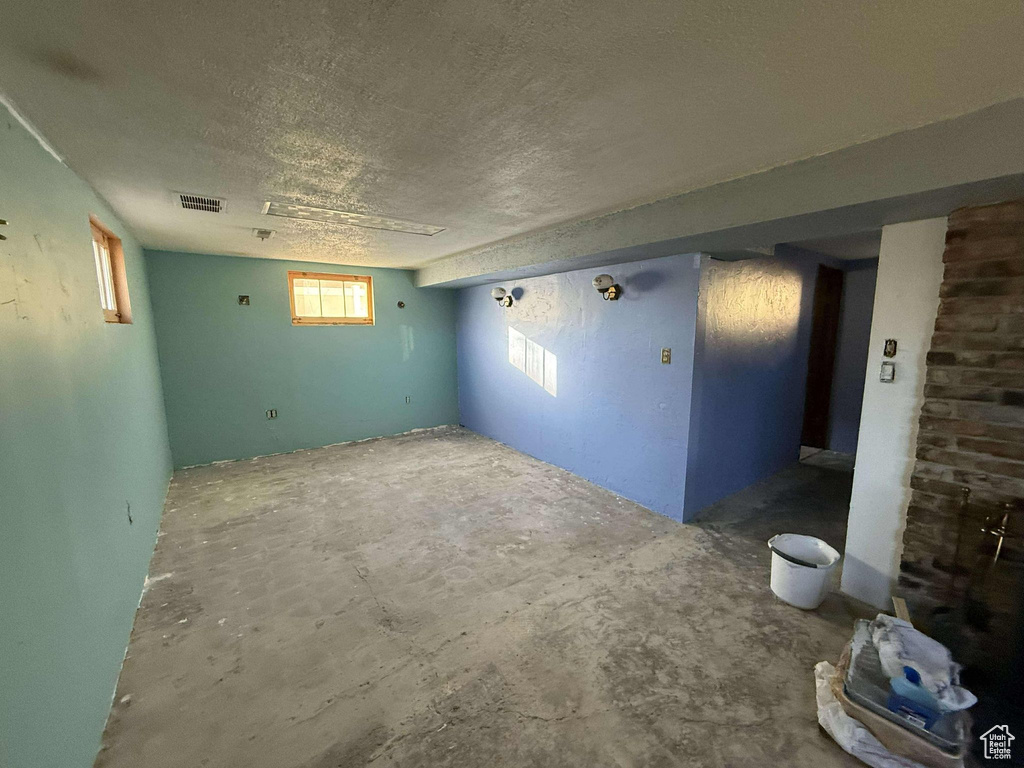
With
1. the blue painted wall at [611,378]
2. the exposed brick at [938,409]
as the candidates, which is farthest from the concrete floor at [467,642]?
the exposed brick at [938,409]

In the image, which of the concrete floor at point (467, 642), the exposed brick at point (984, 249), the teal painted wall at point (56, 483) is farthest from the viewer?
the exposed brick at point (984, 249)

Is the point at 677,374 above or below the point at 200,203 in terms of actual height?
below

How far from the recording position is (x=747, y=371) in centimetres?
369

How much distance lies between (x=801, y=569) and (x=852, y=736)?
859 mm

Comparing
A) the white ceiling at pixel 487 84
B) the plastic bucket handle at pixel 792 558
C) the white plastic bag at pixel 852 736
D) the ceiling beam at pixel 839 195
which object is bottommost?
the white plastic bag at pixel 852 736

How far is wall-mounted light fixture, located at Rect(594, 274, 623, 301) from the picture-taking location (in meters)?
3.53

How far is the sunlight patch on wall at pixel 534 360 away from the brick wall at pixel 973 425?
9.71ft

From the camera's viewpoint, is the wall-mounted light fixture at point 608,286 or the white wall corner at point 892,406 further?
the wall-mounted light fixture at point 608,286

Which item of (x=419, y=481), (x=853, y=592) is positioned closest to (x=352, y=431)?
(x=419, y=481)

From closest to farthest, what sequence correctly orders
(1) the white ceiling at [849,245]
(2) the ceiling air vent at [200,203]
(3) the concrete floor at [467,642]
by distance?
1. (3) the concrete floor at [467,642]
2. (2) the ceiling air vent at [200,203]
3. (1) the white ceiling at [849,245]

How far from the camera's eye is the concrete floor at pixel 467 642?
1561mm

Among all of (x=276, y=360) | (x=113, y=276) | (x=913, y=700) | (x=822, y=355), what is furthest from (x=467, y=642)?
(x=822, y=355)

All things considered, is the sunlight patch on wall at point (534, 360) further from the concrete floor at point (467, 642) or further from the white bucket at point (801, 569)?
the white bucket at point (801, 569)

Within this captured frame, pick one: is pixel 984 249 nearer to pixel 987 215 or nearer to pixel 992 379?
pixel 987 215
